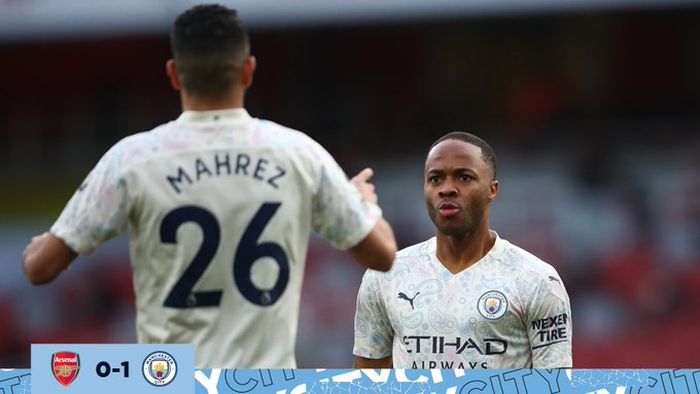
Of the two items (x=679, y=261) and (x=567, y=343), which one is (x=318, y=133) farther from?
(x=567, y=343)

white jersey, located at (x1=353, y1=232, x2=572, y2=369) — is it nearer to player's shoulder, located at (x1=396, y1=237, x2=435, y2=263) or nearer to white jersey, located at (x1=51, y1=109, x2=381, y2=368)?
player's shoulder, located at (x1=396, y1=237, x2=435, y2=263)

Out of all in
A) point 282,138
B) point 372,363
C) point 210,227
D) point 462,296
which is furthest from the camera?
point 372,363

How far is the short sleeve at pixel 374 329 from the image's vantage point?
18.4 feet

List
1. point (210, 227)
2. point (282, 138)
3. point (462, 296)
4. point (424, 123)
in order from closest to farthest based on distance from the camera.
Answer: point (210, 227) → point (282, 138) → point (462, 296) → point (424, 123)

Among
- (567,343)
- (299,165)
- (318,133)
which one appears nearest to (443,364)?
(567,343)

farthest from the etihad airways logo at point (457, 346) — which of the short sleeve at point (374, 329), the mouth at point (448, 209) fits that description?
the mouth at point (448, 209)

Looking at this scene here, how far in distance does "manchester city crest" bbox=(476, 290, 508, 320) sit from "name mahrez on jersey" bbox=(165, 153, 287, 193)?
160cm

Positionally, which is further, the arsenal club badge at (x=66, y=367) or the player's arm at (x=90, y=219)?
the arsenal club badge at (x=66, y=367)

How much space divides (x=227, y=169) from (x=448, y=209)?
1719 mm

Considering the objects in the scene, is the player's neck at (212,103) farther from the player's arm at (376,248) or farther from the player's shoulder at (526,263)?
the player's shoulder at (526,263)

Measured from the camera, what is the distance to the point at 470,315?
17.7 feet

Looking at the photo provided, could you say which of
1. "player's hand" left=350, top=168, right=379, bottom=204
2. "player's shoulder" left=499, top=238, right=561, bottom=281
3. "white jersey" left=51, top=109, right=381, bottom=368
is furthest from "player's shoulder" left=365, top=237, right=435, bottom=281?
"white jersey" left=51, top=109, right=381, bottom=368

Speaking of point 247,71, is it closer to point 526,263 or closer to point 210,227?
point 210,227

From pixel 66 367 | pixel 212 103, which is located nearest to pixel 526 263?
pixel 212 103
